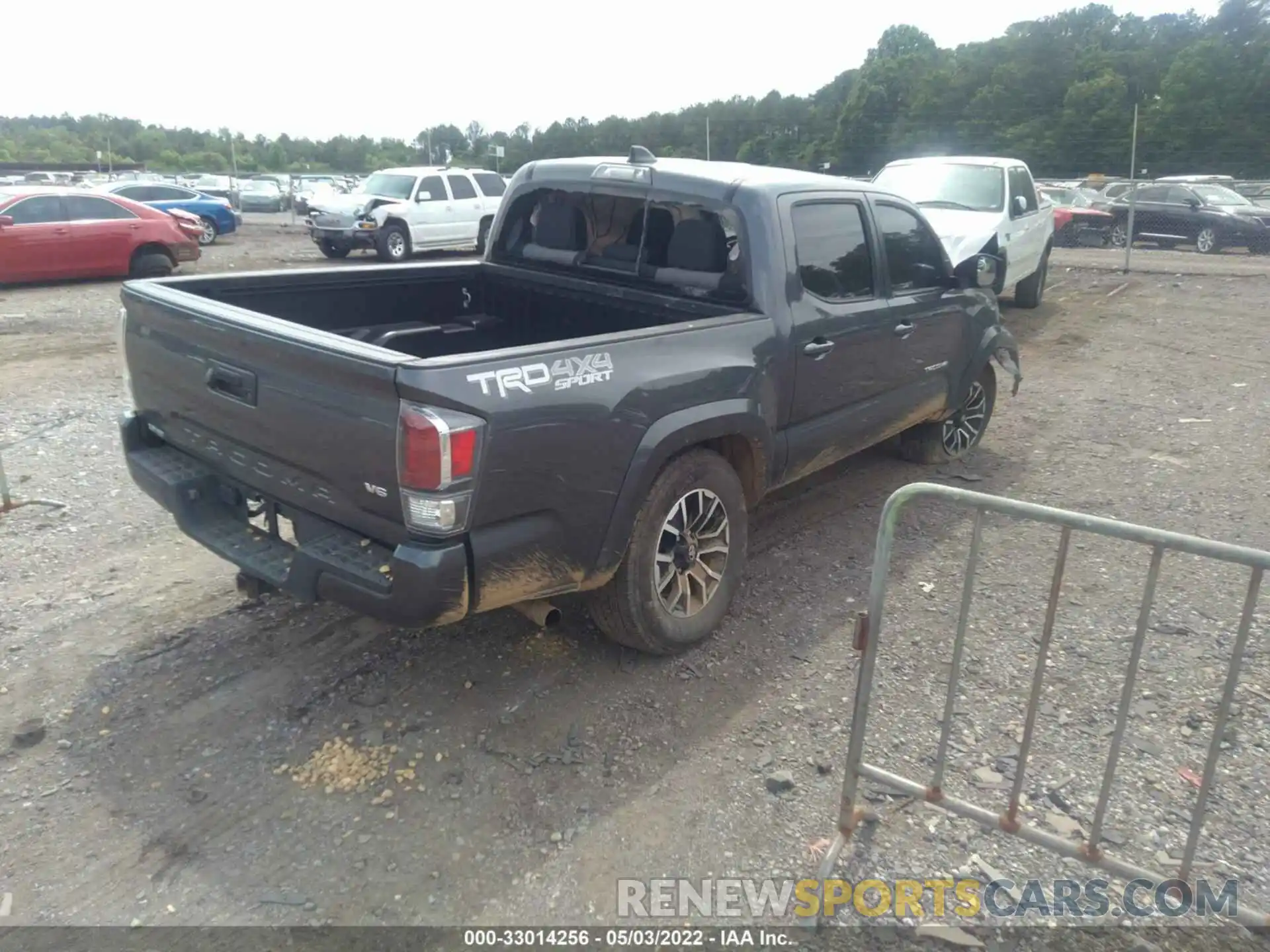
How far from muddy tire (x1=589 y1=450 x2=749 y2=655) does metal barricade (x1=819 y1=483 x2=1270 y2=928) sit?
1050mm

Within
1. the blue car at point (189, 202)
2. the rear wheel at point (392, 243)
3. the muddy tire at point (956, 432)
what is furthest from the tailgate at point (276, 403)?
the blue car at point (189, 202)

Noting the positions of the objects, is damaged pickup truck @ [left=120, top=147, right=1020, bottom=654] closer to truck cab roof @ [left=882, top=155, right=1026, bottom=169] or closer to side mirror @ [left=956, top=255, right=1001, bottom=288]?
side mirror @ [left=956, top=255, right=1001, bottom=288]

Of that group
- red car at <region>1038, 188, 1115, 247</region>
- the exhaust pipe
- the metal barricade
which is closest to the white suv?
red car at <region>1038, 188, 1115, 247</region>

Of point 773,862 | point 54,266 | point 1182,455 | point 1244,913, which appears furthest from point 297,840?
point 54,266

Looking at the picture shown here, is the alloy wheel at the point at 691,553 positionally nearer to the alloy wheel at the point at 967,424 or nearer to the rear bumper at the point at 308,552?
the rear bumper at the point at 308,552

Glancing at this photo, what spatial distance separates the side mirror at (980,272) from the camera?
18.8 feet

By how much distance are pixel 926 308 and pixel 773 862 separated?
11.5 feet

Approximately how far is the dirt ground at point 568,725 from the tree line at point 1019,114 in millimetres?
27199

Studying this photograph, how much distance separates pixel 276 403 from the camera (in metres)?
3.27

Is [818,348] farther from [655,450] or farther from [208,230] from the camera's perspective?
[208,230]

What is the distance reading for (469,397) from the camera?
2928mm

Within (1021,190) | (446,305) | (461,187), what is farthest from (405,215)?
(446,305)

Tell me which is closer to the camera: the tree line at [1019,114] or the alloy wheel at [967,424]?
the alloy wheel at [967,424]

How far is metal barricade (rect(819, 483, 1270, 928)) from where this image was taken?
95.7 inches
